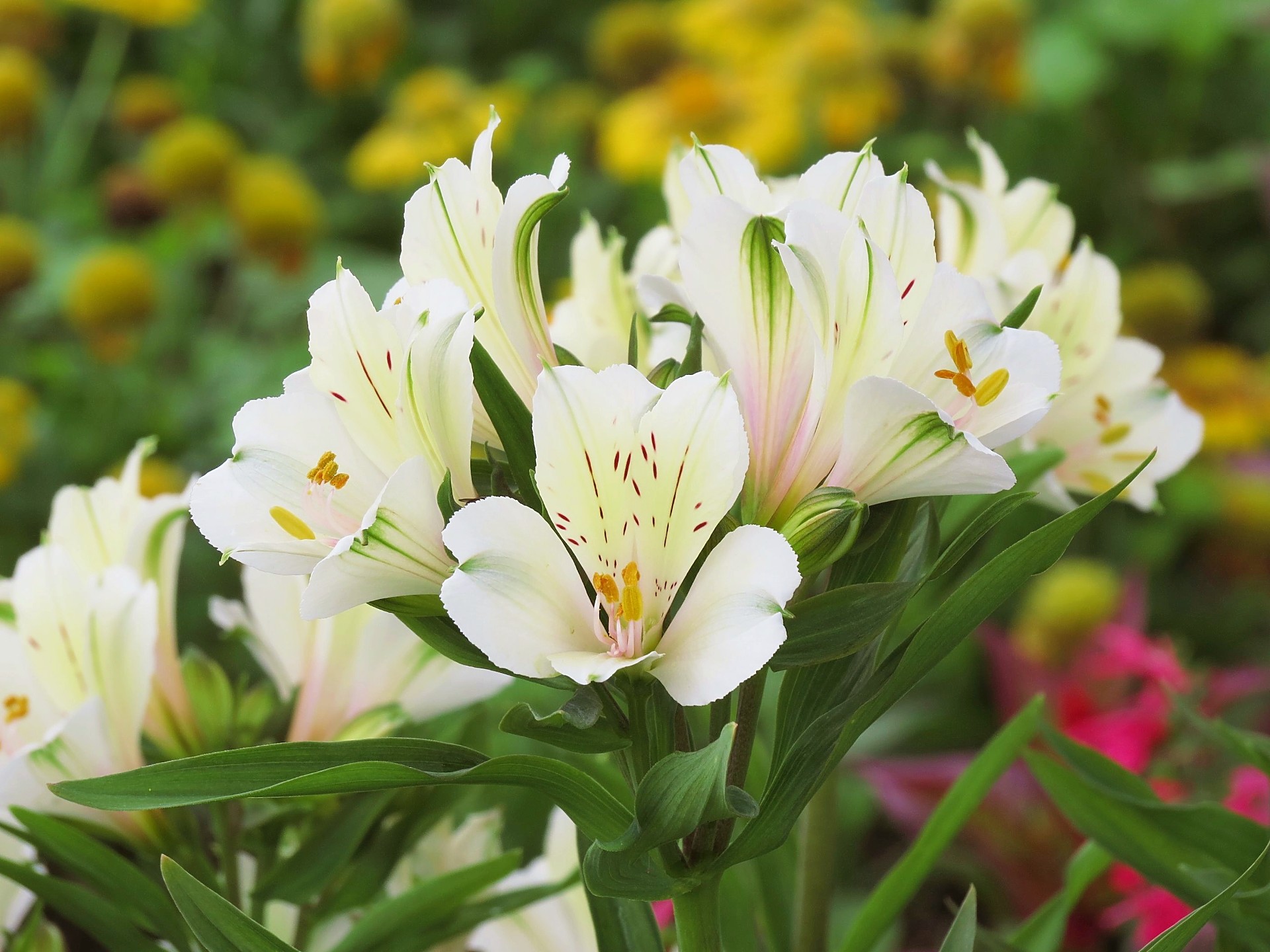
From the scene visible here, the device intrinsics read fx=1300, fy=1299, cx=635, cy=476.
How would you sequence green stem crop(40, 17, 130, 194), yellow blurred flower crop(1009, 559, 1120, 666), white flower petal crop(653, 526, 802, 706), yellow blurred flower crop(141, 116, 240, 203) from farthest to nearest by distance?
green stem crop(40, 17, 130, 194), yellow blurred flower crop(141, 116, 240, 203), yellow blurred flower crop(1009, 559, 1120, 666), white flower petal crop(653, 526, 802, 706)

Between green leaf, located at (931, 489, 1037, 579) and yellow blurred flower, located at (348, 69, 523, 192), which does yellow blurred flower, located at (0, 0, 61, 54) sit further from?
green leaf, located at (931, 489, 1037, 579)

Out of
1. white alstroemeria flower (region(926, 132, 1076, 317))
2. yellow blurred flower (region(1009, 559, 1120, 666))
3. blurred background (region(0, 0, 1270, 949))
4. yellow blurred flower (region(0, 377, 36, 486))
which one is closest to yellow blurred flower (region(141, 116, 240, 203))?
blurred background (region(0, 0, 1270, 949))

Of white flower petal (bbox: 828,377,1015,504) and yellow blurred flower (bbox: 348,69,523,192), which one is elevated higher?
yellow blurred flower (bbox: 348,69,523,192)

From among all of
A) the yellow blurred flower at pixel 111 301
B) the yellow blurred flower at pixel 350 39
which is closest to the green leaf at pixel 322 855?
the yellow blurred flower at pixel 111 301

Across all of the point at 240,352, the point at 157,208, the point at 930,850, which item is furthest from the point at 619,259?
the point at 157,208

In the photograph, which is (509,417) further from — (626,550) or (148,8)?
(148,8)

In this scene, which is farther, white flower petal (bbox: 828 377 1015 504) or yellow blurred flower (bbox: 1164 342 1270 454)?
yellow blurred flower (bbox: 1164 342 1270 454)

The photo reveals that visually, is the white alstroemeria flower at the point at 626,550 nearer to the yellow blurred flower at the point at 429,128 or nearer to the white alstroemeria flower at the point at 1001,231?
the white alstroemeria flower at the point at 1001,231
